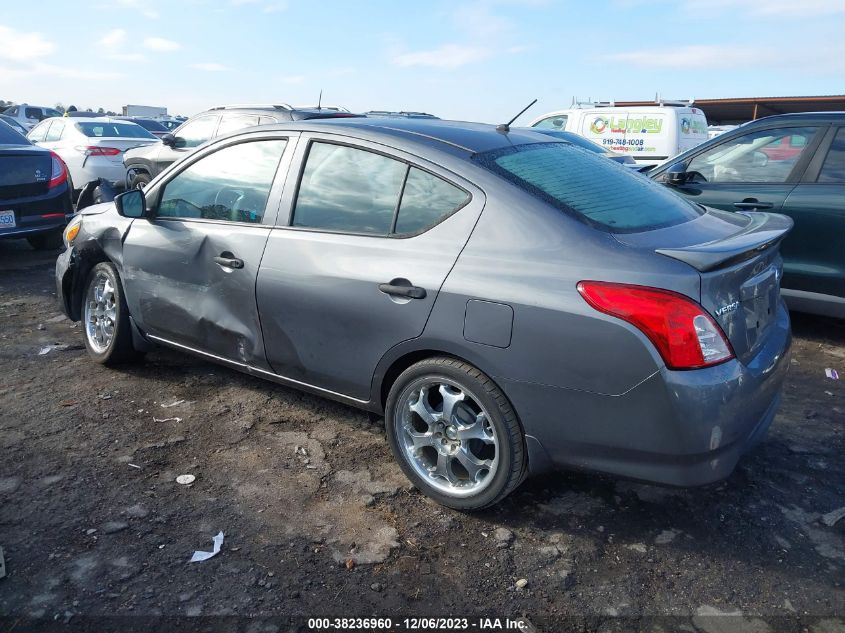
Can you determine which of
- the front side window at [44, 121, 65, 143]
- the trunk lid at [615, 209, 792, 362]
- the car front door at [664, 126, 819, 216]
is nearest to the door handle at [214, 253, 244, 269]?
the trunk lid at [615, 209, 792, 362]

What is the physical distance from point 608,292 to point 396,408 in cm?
111

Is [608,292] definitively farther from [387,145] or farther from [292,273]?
[292,273]

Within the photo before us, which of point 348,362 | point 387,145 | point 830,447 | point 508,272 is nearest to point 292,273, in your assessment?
point 348,362

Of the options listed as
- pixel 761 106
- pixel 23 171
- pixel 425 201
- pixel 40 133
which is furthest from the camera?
pixel 761 106

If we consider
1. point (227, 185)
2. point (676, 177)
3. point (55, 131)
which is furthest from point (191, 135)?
point (676, 177)

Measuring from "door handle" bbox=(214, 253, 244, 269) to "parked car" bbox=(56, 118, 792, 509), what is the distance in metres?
0.01

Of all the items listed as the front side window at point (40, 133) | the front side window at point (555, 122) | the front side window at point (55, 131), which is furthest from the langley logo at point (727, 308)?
the front side window at point (40, 133)

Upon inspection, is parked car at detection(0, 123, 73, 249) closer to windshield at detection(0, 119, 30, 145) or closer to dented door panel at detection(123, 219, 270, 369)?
windshield at detection(0, 119, 30, 145)

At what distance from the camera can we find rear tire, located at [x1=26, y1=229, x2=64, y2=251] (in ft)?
29.1

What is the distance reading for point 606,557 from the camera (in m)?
2.83

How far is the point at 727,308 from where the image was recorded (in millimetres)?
2672

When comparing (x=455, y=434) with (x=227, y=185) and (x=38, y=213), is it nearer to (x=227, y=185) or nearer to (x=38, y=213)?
(x=227, y=185)

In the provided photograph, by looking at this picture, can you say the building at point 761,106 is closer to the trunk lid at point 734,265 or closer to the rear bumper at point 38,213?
the rear bumper at point 38,213

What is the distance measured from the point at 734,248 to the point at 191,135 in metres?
9.37
